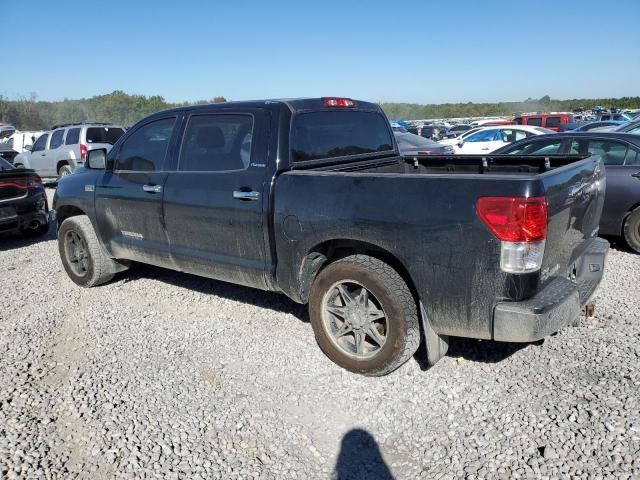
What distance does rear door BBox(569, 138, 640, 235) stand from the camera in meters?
6.42

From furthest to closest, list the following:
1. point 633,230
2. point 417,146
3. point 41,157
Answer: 1. point 41,157
2. point 417,146
3. point 633,230

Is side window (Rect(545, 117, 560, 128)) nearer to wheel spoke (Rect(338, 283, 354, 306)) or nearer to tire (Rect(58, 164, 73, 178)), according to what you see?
tire (Rect(58, 164, 73, 178))

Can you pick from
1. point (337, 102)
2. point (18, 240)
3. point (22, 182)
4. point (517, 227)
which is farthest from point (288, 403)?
point (18, 240)

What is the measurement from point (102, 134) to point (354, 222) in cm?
1388

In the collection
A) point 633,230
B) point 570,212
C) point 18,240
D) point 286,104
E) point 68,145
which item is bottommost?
point 18,240

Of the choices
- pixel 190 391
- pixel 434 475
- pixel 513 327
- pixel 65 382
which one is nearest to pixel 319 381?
pixel 190 391

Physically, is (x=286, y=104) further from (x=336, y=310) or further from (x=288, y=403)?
(x=288, y=403)

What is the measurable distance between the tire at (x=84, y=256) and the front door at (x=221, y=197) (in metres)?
1.41

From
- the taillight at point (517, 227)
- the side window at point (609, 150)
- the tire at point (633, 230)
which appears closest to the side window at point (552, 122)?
the side window at point (609, 150)

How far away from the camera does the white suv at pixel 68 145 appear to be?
1480 cm

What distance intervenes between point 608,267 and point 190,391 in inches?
190

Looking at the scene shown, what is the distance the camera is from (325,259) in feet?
12.6

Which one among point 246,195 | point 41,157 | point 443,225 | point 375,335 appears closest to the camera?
point 443,225

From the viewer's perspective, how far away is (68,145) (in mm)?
15055
